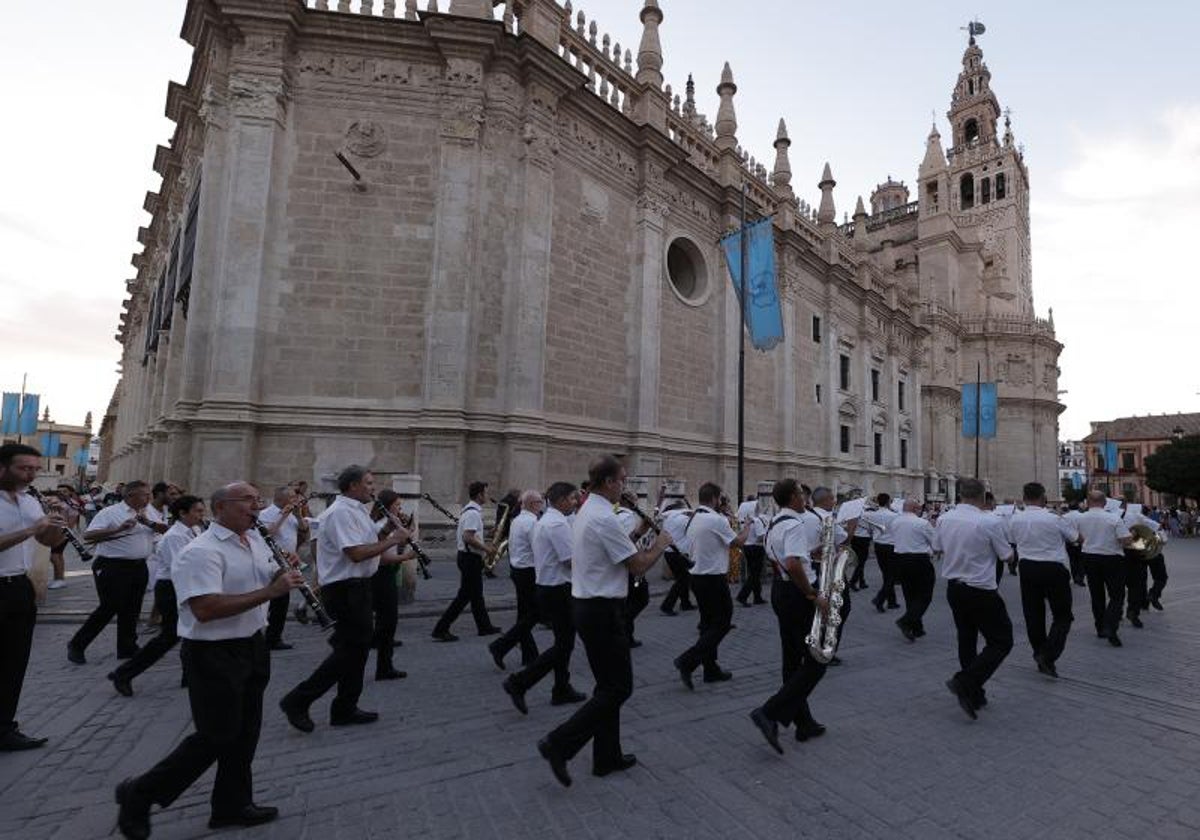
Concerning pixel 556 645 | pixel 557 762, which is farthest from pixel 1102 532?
pixel 557 762

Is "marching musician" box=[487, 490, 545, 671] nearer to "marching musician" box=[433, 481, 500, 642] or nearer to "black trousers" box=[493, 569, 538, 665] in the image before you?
"black trousers" box=[493, 569, 538, 665]

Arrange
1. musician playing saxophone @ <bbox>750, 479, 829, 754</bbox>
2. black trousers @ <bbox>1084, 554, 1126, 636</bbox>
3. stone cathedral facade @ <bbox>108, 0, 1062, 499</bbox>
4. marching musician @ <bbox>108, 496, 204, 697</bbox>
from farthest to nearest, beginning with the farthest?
stone cathedral facade @ <bbox>108, 0, 1062, 499</bbox>
black trousers @ <bbox>1084, 554, 1126, 636</bbox>
marching musician @ <bbox>108, 496, 204, 697</bbox>
musician playing saxophone @ <bbox>750, 479, 829, 754</bbox>

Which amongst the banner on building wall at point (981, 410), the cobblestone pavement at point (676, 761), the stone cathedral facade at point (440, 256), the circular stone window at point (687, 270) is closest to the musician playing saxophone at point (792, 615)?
the cobblestone pavement at point (676, 761)

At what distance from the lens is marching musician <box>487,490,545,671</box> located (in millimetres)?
6344

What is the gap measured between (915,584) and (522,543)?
18.4ft

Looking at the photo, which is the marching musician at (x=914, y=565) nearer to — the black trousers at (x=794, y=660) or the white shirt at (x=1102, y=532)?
the white shirt at (x=1102, y=532)

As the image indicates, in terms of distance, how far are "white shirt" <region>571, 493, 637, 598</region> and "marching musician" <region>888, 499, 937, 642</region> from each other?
6.02 m

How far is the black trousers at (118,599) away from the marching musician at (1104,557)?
11.6 meters

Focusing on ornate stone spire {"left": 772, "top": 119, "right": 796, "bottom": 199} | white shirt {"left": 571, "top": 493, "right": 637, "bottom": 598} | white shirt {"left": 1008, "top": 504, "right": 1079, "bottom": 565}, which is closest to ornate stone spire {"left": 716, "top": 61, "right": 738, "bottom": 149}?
ornate stone spire {"left": 772, "top": 119, "right": 796, "bottom": 199}

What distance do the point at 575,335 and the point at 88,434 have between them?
10149 centimetres

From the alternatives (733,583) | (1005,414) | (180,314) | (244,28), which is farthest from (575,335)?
(1005,414)

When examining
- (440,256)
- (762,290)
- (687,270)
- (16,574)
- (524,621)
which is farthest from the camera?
(687,270)

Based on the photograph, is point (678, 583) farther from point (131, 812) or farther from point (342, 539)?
point (131, 812)

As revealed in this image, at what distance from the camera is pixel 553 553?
229 inches
